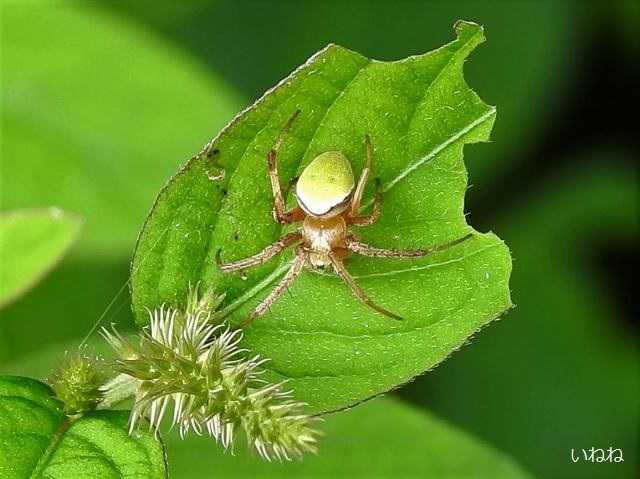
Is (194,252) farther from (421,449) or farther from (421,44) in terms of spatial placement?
(421,44)

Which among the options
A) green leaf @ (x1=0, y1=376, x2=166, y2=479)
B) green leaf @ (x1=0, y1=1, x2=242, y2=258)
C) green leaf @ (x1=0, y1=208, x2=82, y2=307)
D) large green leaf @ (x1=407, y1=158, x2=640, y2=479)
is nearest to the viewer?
green leaf @ (x1=0, y1=376, x2=166, y2=479)

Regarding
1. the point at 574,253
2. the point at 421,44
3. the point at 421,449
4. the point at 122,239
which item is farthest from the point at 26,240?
the point at 574,253

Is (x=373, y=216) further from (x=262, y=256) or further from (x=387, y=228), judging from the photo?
(x=262, y=256)

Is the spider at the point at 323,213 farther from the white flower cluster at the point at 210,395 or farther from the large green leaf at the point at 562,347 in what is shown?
the large green leaf at the point at 562,347

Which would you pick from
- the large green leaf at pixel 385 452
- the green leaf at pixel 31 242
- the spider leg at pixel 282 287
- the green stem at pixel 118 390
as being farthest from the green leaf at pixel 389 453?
the green stem at pixel 118 390

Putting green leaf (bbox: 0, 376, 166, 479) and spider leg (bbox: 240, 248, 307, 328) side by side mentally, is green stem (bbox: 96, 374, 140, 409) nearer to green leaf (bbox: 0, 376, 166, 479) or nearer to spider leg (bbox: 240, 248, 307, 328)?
green leaf (bbox: 0, 376, 166, 479)

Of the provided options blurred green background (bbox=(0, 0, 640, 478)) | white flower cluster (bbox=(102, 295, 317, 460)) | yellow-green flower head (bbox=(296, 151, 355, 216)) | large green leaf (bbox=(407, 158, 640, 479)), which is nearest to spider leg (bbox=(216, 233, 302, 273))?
yellow-green flower head (bbox=(296, 151, 355, 216))

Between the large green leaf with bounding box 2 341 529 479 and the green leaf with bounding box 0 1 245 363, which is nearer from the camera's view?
the large green leaf with bounding box 2 341 529 479
